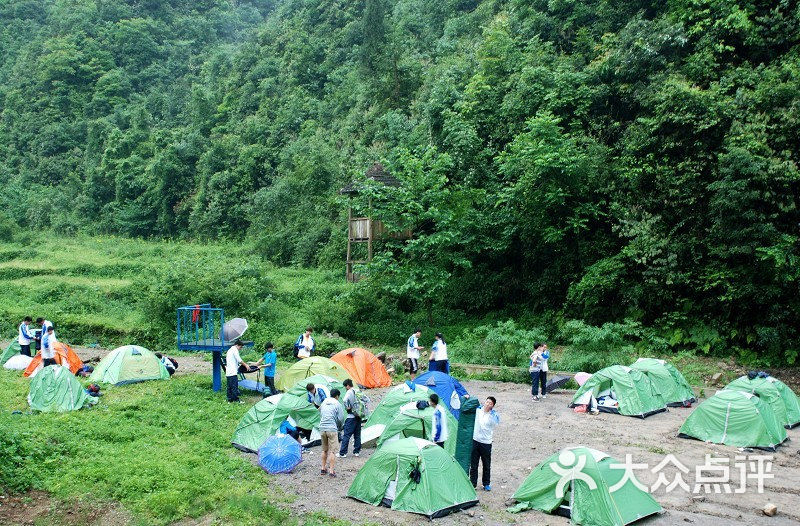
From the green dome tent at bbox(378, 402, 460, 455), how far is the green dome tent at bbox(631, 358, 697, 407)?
588 cm

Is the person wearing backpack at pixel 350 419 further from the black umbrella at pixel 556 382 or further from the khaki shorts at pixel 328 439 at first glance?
the black umbrella at pixel 556 382

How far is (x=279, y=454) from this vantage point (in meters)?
10.8

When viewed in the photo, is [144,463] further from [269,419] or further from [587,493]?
[587,493]

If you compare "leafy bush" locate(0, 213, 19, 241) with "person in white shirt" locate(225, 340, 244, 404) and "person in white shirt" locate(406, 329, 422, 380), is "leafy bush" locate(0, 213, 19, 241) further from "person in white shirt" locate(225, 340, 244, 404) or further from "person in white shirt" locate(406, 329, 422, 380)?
"person in white shirt" locate(406, 329, 422, 380)

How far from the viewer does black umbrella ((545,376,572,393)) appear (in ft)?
53.2

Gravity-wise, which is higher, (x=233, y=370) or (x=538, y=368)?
(x=233, y=370)

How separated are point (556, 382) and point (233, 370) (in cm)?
771

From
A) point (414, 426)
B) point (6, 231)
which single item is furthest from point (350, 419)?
point (6, 231)

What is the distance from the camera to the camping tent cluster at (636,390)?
14328mm

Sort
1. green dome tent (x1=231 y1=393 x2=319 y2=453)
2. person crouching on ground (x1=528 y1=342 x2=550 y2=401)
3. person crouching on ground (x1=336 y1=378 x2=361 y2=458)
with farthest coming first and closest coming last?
1. person crouching on ground (x1=528 y1=342 x2=550 y2=401)
2. green dome tent (x1=231 y1=393 x2=319 y2=453)
3. person crouching on ground (x1=336 y1=378 x2=361 y2=458)

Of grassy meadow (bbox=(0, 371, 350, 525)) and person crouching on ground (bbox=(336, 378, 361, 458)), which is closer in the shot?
grassy meadow (bbox=(0, 371, 350, 525))

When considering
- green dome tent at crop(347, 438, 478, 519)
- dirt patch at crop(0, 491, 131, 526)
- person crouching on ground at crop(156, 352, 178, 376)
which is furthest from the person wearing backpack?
person crouching on ground at crop(156, 352, 178, 376)

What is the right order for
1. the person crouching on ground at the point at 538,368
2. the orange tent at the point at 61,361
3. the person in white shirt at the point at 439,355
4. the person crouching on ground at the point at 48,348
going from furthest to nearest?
1. the orange tent at the point at 61,361
2. the person crouching on ground at the point at 48,348
3. the person in white shirt at the point at 439,355
4. the person crouching on ground at the point at 538,368

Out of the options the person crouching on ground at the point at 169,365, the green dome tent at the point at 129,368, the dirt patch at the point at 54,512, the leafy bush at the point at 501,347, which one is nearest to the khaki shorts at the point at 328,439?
the dirt patch at the point at 54,512
